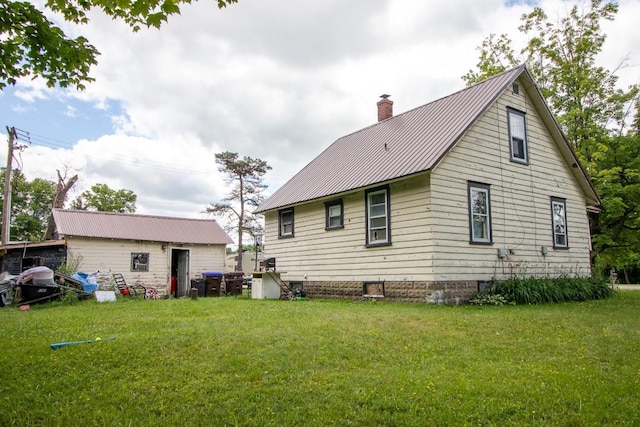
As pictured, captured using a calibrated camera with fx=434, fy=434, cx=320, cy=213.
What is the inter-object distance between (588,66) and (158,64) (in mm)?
21059

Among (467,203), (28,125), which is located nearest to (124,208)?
(28,125)

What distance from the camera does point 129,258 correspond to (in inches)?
830

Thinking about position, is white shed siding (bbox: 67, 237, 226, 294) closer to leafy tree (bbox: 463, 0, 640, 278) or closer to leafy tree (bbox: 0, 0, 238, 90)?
leafy tree (bbox: 0, 0, 238, 90)

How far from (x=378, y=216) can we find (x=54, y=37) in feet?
30.4

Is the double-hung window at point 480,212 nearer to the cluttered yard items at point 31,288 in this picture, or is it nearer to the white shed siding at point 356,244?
the white shed siding at point 356,244

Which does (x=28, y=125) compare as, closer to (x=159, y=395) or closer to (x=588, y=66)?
(x=159, y=395)

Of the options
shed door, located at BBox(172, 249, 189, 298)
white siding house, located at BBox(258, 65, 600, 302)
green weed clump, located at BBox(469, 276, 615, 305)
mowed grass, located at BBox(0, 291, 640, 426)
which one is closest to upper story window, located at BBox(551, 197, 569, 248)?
white siding house, located at BBox(258, 65, 600, 302)

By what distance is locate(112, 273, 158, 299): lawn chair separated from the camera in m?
18.7

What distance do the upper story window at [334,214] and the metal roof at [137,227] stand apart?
1090cm

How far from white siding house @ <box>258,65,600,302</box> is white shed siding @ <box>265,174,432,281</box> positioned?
0.04 meters

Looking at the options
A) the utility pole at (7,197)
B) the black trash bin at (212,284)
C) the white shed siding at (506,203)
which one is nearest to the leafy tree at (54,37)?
the white shed siding at (506,203)

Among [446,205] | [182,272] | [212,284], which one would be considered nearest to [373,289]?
[446,205]

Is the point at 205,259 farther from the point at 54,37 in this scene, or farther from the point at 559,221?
the point at 54,37

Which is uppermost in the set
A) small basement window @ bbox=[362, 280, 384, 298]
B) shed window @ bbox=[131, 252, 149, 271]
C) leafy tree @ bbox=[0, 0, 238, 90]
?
leafy tree @ bbox=[0, 0, 238, 90]
